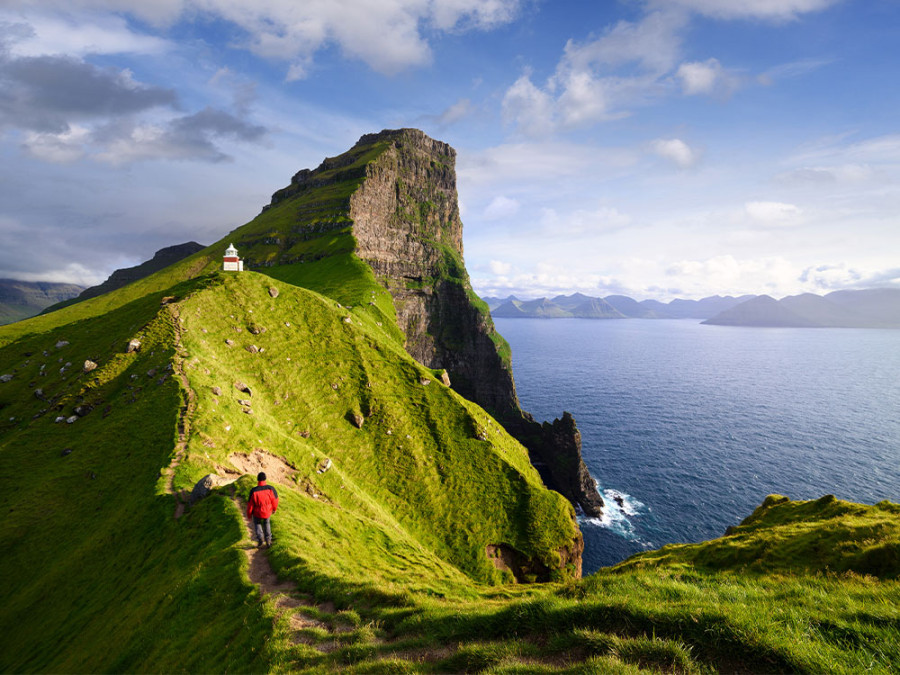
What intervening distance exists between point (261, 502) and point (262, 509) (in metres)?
0.43

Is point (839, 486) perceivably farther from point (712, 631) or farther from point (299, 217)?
point (299, 217)

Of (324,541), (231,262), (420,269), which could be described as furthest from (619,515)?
(420,269)

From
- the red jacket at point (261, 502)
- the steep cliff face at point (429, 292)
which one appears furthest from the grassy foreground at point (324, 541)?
the steep cliff face at point (429, 292)

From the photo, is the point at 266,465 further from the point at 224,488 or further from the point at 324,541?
the point at 324,541

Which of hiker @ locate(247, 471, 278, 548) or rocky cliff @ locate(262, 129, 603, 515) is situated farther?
rocky cliff @ locate(262, 129, 603, 515)

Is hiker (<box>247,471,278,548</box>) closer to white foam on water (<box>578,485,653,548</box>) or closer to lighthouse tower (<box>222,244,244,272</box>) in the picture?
lighthouse tower (<box>222,244,244,272</box>)

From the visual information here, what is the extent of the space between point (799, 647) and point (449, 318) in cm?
13454

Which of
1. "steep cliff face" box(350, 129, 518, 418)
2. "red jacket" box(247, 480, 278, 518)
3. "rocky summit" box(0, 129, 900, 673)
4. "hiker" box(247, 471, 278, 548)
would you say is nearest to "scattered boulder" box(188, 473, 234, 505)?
"rocky summit" box(0, 129, 900, 673)

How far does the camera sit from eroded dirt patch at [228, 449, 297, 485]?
88.5 feet

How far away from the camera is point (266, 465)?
2859cm

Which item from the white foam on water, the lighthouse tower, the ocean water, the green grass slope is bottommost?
the white foam on water

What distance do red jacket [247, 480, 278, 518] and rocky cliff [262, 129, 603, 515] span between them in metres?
90.8

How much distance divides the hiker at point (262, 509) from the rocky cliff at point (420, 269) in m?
90.5

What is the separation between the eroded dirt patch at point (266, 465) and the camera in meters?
27.0
